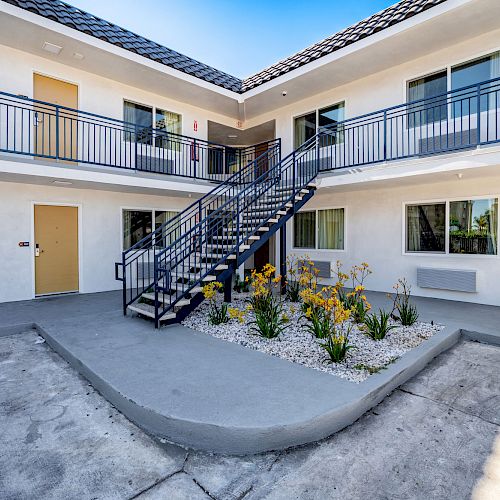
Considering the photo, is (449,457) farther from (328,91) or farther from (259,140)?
(259,140)

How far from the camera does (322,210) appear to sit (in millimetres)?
10859

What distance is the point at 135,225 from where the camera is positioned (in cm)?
1022

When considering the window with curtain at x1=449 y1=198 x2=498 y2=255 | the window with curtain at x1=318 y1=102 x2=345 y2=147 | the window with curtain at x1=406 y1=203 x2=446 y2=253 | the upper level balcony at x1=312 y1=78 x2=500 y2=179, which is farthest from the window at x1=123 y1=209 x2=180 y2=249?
the window with curtain at x1=449 y1=198 x2=498 y2=255

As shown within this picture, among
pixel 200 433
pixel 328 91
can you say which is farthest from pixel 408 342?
pixel 328 91

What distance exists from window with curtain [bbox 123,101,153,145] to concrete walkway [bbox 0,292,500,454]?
5891 mm

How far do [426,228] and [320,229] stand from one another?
315 centimetres

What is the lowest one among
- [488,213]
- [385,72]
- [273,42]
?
[488,213]

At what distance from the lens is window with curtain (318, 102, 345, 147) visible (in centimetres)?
1013

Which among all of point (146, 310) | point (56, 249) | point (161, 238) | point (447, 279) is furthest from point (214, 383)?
point (56, 249)

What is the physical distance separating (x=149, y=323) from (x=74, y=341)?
1.28 meters

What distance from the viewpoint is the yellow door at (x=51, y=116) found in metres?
8.33

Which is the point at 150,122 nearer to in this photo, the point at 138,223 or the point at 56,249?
the point at 138,223

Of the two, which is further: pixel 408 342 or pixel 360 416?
pixel 408 342

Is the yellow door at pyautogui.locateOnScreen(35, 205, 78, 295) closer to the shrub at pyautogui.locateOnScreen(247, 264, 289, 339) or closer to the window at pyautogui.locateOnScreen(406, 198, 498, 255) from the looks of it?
the shrub at pyautogui.locateOnScreen(247, 264, 289, 339)
